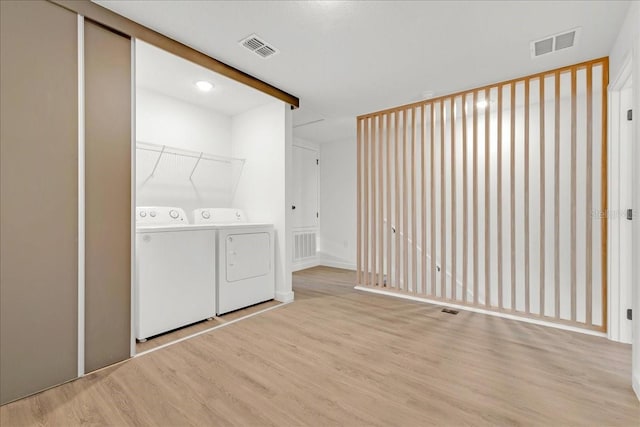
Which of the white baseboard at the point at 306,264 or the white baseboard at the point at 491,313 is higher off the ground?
the white baseboard at the point at 306,264

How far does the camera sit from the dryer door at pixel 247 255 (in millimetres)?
2840

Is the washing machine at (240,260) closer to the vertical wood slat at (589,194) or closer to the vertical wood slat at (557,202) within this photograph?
the vertical wood slat at (557,202)

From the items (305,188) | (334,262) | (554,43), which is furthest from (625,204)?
(305,188)

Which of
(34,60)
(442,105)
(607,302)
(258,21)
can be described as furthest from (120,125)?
(607,302)

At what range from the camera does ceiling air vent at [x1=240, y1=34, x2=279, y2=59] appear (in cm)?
219

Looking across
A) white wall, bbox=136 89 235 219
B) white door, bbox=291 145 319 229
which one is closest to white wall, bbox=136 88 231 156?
white wall, bbox=136 89 235 219

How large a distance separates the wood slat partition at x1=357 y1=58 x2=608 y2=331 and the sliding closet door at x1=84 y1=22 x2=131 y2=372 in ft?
9.17

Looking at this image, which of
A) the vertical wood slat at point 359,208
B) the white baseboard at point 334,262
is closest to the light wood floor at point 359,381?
the vertical wood slat at point 359,208

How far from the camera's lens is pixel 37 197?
160cm

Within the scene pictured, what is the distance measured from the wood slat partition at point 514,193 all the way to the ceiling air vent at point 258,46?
1.91 m

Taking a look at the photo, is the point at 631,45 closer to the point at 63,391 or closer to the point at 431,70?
the point at 431,70

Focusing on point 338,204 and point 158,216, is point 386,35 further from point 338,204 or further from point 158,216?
point 338,204

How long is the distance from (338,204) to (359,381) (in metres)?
3.95

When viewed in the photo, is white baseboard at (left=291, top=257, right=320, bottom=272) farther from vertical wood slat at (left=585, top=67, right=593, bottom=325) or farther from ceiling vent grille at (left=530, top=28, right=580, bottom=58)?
ceiling vent grille at (left=530, top=28, right=580, bottom=58)
